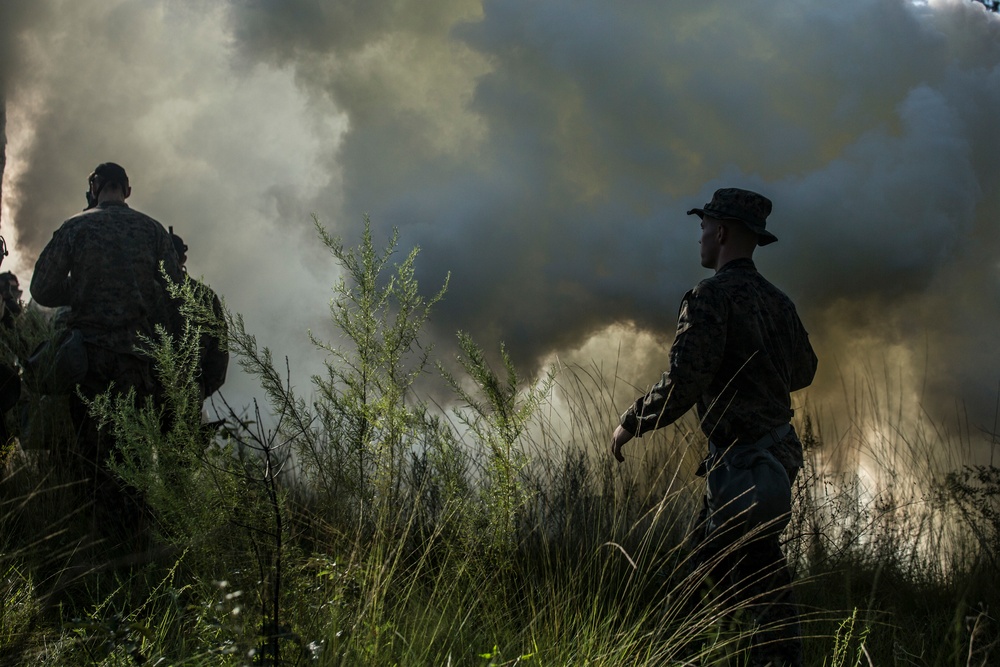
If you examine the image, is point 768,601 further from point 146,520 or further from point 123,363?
point 123,363

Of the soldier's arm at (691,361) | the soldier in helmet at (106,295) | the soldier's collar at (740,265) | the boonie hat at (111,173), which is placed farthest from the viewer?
the boonie hat at (111,173)

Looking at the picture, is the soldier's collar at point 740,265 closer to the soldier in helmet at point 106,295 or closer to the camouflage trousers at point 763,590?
the camouflage trousers at point 763,590

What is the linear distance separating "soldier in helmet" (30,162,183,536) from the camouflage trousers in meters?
3.86

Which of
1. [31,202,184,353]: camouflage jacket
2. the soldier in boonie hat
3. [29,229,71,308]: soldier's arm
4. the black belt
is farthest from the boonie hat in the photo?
the black belt

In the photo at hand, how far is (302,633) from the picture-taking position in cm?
253

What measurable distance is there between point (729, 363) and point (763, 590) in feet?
2.77

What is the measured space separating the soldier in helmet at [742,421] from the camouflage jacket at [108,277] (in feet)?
12.3

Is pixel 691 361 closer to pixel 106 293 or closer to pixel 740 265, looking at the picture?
pixel 740 265

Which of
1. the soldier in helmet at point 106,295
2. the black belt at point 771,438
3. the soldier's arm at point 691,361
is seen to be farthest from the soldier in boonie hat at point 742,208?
the soldier in helmet at point 106,295

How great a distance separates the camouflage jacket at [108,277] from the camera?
5.62m

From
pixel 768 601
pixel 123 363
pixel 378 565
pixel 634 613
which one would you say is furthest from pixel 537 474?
pixel 123 363

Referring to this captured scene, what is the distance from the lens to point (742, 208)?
11.4 feet

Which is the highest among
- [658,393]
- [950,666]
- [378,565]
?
[658,393]

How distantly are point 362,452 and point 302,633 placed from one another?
0.70 m
